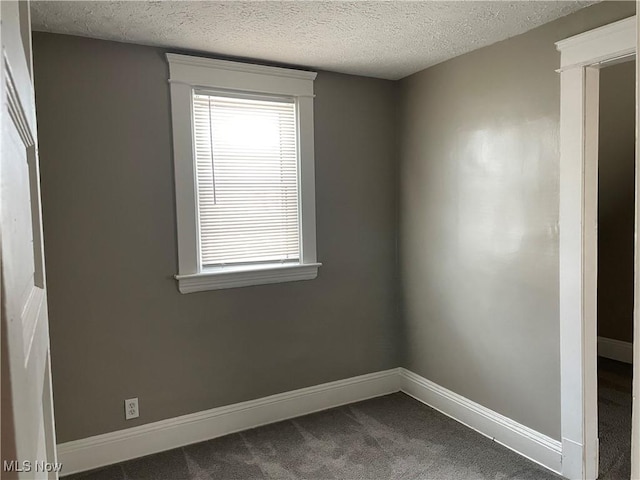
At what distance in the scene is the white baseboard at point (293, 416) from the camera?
99.3 inches

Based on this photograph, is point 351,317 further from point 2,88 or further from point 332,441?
point 2,88

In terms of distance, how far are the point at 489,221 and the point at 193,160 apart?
1.86 m

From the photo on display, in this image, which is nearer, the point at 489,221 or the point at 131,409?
the point at 131,409

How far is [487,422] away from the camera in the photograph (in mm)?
2824

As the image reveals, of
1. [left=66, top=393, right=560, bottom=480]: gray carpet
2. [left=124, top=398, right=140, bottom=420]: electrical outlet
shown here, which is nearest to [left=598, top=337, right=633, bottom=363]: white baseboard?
[left=66, top=393, right=560, bottom=480]: gray carpet

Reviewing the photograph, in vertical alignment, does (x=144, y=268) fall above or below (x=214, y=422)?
above

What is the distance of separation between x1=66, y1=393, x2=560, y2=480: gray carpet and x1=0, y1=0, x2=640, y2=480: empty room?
2 cm

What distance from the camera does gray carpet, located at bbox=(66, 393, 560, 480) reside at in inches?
96.8

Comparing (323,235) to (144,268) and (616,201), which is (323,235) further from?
(616,201)

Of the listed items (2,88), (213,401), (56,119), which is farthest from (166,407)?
(2,88)

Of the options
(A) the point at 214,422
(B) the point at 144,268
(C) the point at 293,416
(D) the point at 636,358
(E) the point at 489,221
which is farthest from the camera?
(C) the point at 293,416

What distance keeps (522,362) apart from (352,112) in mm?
2015

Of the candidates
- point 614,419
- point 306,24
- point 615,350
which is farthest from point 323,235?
point 615,350

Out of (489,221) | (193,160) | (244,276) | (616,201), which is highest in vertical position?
(193,160)
